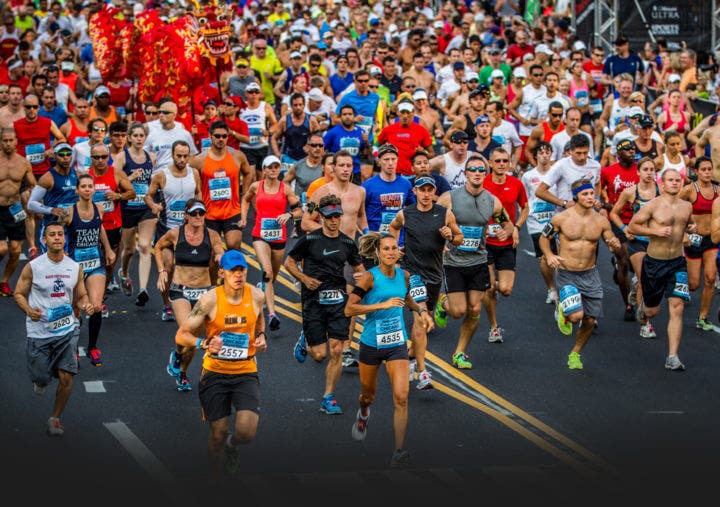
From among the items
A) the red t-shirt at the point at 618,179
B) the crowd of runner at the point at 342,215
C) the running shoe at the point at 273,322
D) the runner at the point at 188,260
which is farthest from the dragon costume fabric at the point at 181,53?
the runner at the point at 188,260

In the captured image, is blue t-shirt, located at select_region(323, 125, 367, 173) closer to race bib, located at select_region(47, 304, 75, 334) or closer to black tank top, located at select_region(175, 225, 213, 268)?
black tank top, located at select_region(175, 225, 213, 268)

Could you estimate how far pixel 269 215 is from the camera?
1552cm

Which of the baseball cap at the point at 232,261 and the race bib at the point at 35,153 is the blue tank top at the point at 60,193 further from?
the baseball cap at the point at 232,261

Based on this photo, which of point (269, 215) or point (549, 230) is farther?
point (269, 215)

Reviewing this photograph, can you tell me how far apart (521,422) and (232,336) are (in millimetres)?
3101

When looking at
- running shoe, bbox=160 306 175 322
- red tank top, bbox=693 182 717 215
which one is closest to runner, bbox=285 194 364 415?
running shoe, bbox=160 306 175 322

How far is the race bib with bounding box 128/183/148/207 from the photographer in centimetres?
1697

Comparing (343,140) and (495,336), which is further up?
(343,140)

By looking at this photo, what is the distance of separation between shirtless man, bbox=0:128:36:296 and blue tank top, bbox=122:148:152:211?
1.17 meters

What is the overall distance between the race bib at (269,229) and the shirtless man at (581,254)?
300cm

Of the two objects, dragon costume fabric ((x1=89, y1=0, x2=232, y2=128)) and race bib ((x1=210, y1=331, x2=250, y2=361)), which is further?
dragon costume fabric ((x1=89, y1=0, x2=232, y2=128))

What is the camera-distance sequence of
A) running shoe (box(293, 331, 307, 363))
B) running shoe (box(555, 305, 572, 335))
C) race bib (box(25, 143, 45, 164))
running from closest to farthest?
running shoe (box(293, 331, 307, 363)) < running shoe (box(555, 305, 572, 335)) < race bib (box(25, 143, 45, 164))

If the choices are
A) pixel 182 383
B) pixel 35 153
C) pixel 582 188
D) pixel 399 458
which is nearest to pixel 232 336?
pixel 399 458

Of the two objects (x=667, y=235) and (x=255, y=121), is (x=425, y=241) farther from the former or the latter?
(x=255, y=121)
